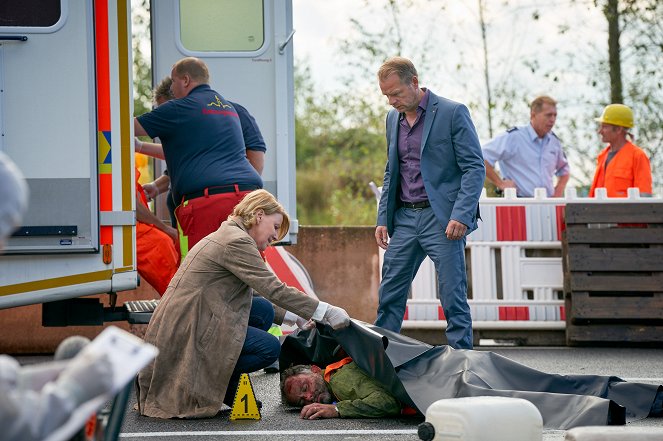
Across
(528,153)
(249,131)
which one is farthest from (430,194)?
(528,153)

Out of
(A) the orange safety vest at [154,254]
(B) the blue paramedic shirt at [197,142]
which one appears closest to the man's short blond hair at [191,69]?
(B) the blue paramedic shirt at [197,142]

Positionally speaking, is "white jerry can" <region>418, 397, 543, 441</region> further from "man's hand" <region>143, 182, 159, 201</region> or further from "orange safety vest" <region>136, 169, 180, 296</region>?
"man's hand" <region>143, 182, 159, 201</region>

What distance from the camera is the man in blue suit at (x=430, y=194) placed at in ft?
22.0

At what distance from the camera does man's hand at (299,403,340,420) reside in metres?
5.70

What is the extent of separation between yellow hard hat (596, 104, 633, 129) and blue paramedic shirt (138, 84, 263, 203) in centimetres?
458

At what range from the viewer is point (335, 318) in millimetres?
5699

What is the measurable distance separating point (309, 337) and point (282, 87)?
8.55ft

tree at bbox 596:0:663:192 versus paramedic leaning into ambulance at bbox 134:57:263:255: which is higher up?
tree at bbox 596:0:663:192

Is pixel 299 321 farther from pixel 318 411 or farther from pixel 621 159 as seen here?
pixel 621 159

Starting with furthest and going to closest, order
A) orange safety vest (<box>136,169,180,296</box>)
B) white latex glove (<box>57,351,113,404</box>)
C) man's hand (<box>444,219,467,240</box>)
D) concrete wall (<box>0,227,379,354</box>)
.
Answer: concrete wall (<box>0,227,379,354</box>)
orange safety vest (<box>136,169,180,296</box>)
man's hand (<box>444,219,467,240</box>)
white latex glove (<box>57,351,113,404</box>)

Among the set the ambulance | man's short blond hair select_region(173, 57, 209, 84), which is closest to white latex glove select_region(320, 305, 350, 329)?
the ambulance

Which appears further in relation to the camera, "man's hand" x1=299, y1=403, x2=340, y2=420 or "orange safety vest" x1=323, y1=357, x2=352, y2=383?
"orange safety vest" x1=323, y1=357, x2=352, y2=383

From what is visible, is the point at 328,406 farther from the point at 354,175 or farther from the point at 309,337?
the point at 354,175

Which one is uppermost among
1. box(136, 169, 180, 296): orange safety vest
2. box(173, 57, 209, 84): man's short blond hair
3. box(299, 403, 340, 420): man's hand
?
box(173, 57, 209, 84): man's short blond hair
